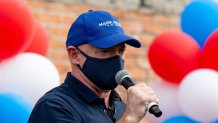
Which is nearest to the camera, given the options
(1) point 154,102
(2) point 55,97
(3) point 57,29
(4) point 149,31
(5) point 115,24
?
(1) point 154,102

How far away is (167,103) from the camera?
3486 millimetres

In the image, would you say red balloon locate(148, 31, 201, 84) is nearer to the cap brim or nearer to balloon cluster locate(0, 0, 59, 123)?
balloon cluster locate(0, 0, 59, 123)

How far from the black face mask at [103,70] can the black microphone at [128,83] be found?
4 centimetres

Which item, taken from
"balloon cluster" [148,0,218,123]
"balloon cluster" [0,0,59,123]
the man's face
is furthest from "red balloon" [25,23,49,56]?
the man's face

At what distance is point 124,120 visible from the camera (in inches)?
80.1

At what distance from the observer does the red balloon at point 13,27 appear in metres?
3.02

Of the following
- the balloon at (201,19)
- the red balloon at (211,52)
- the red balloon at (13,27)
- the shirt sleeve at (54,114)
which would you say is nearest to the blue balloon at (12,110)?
the red balloon at (13,27)

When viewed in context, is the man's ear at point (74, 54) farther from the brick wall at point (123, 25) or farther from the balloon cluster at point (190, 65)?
the brick wall at point (123, 25)

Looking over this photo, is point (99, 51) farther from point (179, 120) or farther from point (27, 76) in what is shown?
point (179, 120)

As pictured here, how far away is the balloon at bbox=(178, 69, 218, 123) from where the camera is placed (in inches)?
126

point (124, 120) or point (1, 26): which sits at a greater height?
point (1, 26)

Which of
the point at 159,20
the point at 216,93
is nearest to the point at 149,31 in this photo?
the point at 159,20

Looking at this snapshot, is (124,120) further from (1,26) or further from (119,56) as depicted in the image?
(1,26)

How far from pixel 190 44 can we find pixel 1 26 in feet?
3.94
